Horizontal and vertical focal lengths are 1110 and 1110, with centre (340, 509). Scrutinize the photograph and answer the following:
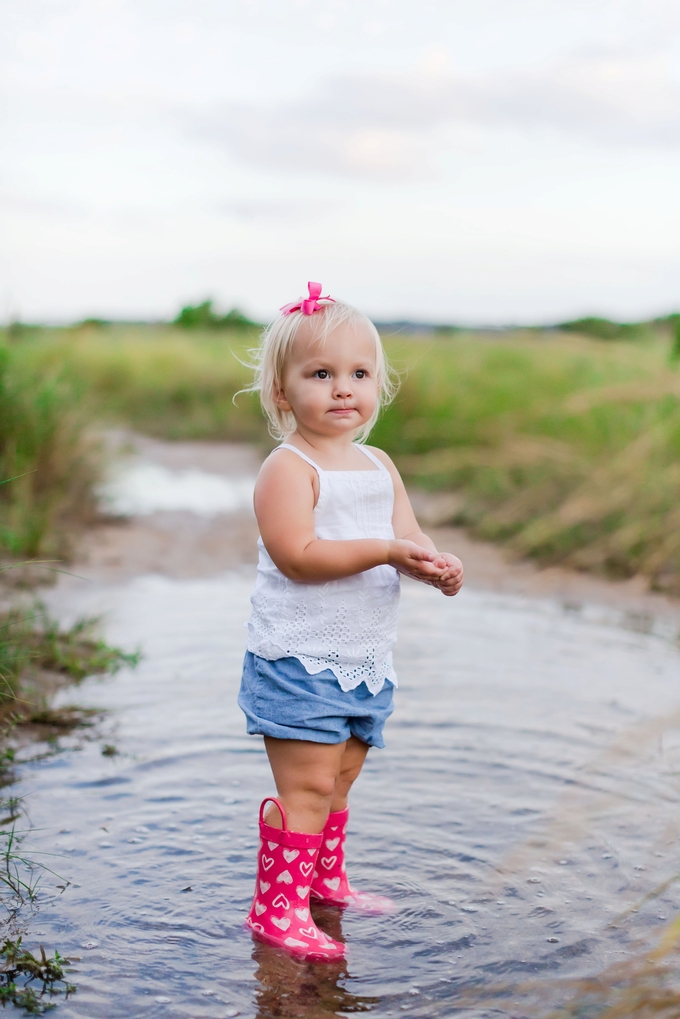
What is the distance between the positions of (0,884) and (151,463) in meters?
11.0

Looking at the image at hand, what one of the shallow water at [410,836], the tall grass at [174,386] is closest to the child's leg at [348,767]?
the shallow water at [410,836]

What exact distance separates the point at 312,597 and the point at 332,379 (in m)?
0.51

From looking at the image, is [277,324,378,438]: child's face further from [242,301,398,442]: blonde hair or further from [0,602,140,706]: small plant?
[0,602,140,706]: small plant

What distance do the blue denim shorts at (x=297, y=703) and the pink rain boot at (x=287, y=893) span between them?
0.21 metres

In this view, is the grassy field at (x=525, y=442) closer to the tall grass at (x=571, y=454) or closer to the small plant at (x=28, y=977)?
the tall grass at (x=571, y=454)

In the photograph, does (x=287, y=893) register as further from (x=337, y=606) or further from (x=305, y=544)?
(x=305, y=544)

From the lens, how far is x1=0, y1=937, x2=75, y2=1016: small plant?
2248mm

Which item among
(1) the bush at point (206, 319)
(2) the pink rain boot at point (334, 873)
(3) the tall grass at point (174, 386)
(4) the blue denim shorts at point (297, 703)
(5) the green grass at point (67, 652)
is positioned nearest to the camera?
(4) the blue denim shorts at point (297, 703)

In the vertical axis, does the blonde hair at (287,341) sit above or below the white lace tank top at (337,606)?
above

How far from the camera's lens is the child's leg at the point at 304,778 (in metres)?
2.55

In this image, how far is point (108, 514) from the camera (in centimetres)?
837

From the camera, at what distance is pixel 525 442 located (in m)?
7.55

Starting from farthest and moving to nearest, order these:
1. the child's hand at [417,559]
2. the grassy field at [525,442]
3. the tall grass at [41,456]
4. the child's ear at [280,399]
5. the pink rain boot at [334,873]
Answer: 1. the grassy field at [525,442]
2. the tall grass at [41,456]
3. the pink rain boot at [334,873]
4. the child's ear at [280,399]
5. the child's hand at [417,559]

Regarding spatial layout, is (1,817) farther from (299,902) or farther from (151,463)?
(151,463)
